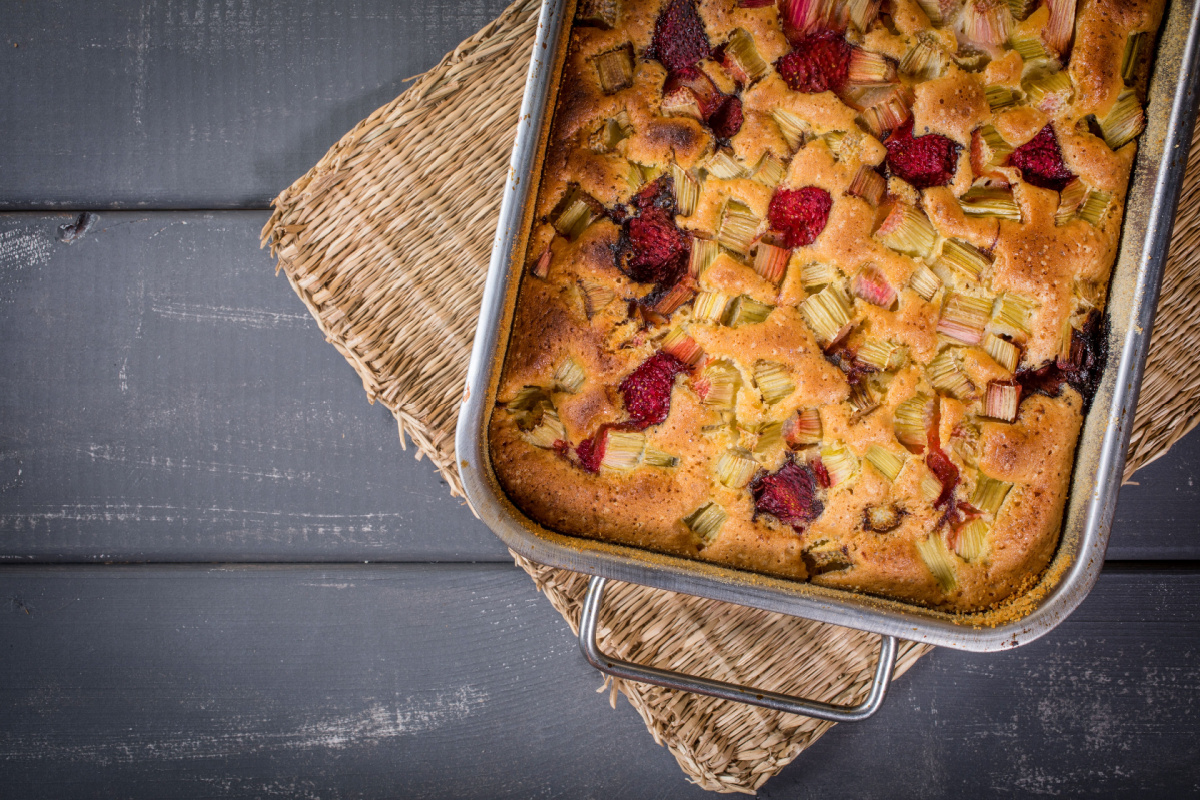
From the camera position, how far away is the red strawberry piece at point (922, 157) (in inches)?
42.8

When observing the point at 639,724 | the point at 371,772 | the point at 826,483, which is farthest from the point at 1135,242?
the point at 371,772

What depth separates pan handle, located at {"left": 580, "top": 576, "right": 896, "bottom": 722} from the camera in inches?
42.3

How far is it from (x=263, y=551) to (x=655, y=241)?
105 centimetres

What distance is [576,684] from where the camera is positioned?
57.2 inches

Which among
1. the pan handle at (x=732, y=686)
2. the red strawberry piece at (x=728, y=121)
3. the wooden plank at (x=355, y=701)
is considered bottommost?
the wooden plank at (x=355, y=701)

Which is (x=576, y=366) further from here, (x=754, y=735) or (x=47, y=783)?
(x=47, y=783)

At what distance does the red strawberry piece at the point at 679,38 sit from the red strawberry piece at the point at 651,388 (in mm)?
478

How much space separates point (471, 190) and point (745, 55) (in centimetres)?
53

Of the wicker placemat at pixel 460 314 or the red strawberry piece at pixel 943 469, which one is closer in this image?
the red strawberry piece at pixel 943 469

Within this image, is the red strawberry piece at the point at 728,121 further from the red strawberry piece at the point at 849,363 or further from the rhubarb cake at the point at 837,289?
the red strawberry piece at the point at 849,363

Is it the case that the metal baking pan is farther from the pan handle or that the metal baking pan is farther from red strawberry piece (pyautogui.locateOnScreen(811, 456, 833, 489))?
red strawberry piece (pyautogui.locateOnScreen(811, 456, 833, 489))

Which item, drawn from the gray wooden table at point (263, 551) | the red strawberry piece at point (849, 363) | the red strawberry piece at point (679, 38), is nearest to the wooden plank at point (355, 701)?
the gray wooden table at point (263, 551)

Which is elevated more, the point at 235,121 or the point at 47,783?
the point at 235,121

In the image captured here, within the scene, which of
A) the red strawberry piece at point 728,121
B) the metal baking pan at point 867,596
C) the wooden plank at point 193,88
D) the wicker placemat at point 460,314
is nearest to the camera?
the metal baking pan at point 867,596
